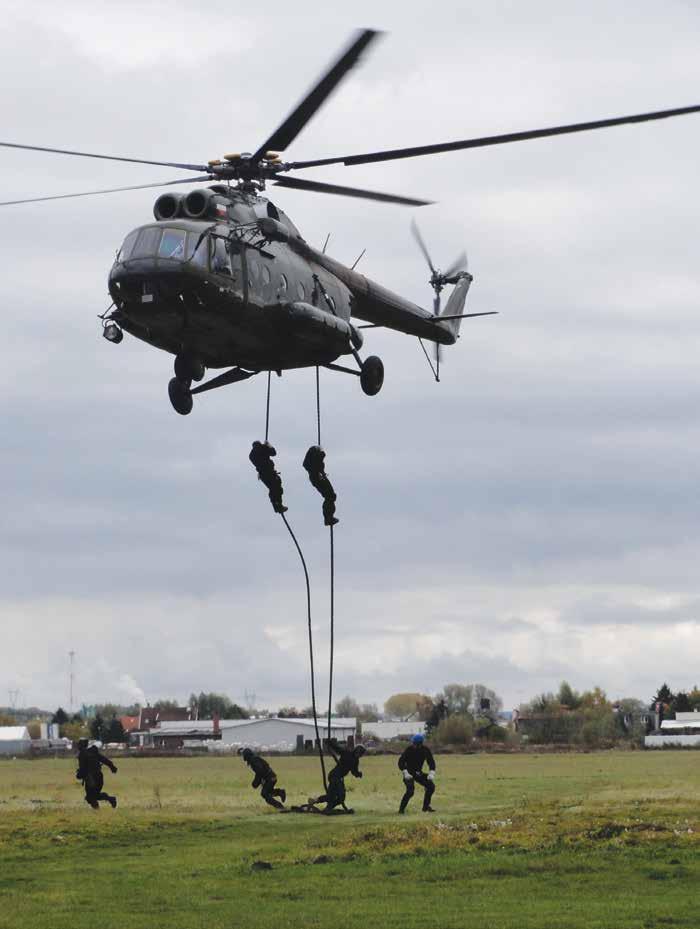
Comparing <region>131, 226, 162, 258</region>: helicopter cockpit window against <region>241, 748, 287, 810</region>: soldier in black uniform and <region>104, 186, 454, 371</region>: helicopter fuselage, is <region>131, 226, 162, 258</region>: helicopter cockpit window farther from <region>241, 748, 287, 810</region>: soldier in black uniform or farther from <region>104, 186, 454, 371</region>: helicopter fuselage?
<region>241, 748, 287, 810</region>: soldier in black uniform

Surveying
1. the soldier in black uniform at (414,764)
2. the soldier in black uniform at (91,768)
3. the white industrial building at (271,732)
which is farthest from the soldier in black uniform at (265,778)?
the white industrial building at (271,732)

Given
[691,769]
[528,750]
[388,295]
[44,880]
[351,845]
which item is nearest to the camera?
[44,880]

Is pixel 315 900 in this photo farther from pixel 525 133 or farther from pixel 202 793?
pixel 202 793

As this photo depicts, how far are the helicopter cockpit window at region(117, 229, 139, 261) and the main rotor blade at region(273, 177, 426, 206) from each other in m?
2.90

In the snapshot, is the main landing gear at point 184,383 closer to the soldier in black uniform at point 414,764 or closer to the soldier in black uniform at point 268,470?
the soldier in black uniform at point 268,470

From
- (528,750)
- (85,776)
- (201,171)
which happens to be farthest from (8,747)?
(201,171)

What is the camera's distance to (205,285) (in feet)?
81.7

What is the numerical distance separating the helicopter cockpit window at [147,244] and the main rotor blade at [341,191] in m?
2.69

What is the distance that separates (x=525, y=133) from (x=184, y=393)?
27.3ft

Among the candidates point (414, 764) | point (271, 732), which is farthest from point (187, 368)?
point (271, 732)

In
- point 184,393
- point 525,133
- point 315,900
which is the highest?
point 525,133

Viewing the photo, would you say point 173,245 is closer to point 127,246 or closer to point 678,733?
point 127,246

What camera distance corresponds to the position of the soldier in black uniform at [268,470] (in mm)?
27484

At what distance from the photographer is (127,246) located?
82.2ft
